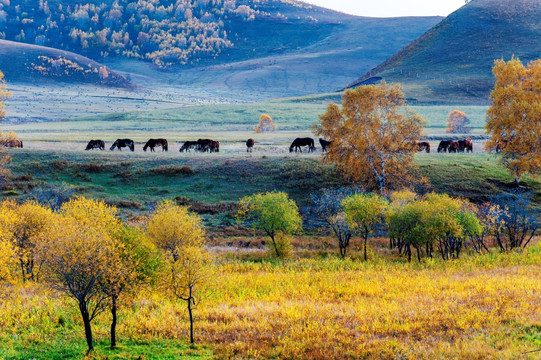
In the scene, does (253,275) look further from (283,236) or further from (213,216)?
(213,216)

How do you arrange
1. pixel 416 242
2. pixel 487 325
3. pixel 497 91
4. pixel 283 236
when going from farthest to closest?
pixel 497 91 → pixel 283 236 → pixel 416 242 → pixel 487 325

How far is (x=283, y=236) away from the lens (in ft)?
117

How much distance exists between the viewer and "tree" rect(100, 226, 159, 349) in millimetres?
A: 16953

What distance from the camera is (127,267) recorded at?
17.8m

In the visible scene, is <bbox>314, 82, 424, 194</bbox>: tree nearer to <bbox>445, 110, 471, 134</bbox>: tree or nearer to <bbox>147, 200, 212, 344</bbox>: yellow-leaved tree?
<bbox>147, 200, 212, 344</bbox>: yellow-leaved tree

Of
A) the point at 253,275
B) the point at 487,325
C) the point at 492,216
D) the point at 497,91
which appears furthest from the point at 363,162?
the point at 487,325

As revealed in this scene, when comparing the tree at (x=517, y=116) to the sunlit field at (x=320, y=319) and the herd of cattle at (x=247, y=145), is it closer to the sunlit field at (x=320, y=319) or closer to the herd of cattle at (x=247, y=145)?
the herd of cattle at (x=247, y=145)

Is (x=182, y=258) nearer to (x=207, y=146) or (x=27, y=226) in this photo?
(x=27, y=226)

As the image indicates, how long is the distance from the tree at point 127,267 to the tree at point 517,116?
41.2 m

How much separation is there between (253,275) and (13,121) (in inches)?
4909

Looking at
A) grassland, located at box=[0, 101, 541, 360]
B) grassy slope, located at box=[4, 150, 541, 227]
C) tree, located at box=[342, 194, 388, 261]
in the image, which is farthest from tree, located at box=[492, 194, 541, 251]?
tree, located at box=[342, 194, 388, 261]

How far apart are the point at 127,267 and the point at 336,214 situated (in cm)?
2339

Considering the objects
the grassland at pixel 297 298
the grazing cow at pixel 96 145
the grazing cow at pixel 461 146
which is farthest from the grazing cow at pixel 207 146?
the grazing cow at pixel 461 146

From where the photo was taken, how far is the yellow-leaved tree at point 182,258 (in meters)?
18.5
